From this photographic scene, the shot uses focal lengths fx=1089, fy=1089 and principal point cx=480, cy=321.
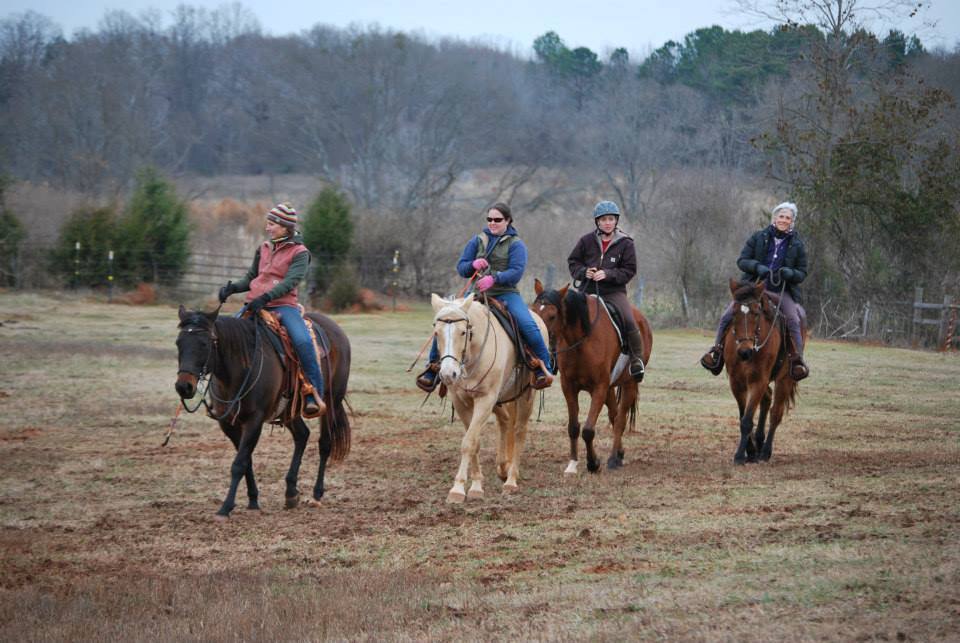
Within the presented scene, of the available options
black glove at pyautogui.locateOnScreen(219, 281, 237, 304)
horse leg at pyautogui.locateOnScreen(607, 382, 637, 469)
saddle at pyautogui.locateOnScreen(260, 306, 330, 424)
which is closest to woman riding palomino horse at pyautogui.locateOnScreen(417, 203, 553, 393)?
saddle at pyautogui.locateOnScreen(260, 306, 330, 424)

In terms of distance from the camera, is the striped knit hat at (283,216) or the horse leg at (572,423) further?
the horse leg at (572,423)

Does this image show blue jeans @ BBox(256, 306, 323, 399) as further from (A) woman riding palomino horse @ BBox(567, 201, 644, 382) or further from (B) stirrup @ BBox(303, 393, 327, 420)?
(A) woman riding palomino horse @ BBox(567, 201, 644, 382)

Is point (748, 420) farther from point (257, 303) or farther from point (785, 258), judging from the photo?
point (257, 303)

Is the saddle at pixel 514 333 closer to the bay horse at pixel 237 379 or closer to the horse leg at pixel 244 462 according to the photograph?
the bay horse at pixel 237 379

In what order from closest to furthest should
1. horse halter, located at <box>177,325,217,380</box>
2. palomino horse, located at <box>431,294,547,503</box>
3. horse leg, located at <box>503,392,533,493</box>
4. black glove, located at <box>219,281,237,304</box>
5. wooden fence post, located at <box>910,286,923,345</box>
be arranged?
horse halter, located at <box>177,325,217,380</box>
palomino horse, located at <box>431,294,547,503</box>
black glove, located at <box>219,281,237,304</box>
horse leg, located at <box>503,392,533,493</box>
wooden fence post, located at <box>910,286,923,345</box>

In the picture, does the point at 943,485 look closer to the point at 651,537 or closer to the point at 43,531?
the point at 651,537

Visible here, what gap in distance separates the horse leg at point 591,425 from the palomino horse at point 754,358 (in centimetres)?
164

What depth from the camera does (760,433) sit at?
12.6m

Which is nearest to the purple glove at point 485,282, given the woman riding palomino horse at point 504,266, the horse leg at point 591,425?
the woman riding palomino horse at point 504,266

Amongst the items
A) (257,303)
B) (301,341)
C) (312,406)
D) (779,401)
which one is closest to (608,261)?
(779,401)

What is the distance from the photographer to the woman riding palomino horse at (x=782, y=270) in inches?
498

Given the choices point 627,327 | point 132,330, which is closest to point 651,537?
point 627,327

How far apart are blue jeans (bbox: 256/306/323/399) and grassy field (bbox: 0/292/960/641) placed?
4.07 feet

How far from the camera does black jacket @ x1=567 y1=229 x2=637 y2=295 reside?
39.1ft
